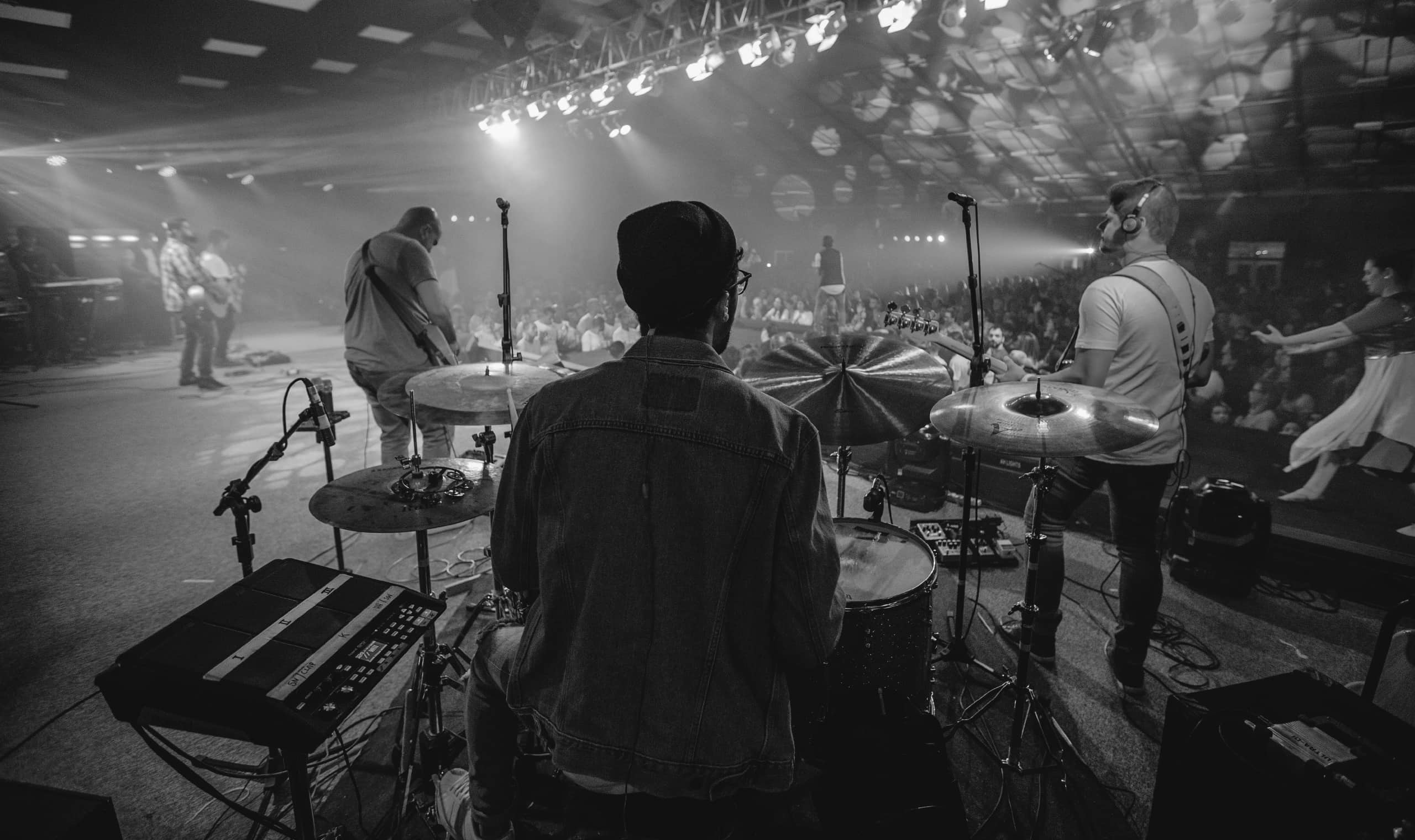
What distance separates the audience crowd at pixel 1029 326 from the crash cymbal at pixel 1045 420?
510 mm

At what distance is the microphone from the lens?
231cm

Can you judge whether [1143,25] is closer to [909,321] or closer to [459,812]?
[909,321]

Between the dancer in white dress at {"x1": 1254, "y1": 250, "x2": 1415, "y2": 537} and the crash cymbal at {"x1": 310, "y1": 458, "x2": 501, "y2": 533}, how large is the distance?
524 centimetres

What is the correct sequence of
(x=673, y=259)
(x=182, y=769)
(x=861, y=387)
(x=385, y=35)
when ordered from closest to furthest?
(x=673, y=259) → (x=182, y=769) → (x=861, y=387) → (x=385, y=35)

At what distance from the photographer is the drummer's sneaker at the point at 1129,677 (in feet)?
8.38

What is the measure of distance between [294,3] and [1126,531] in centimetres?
889

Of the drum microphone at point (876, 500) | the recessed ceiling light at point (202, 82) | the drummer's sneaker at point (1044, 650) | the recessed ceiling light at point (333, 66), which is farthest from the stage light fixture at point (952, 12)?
the recessed ceiling light at point (202, 82)

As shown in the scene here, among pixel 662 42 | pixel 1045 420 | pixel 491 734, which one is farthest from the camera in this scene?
pixel 662 42

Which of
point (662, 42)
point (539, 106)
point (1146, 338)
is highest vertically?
point (662, 42)

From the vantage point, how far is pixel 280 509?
175 inches

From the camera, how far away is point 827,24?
5.98m

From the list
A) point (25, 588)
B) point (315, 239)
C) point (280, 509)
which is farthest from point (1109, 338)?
point (315, 239)

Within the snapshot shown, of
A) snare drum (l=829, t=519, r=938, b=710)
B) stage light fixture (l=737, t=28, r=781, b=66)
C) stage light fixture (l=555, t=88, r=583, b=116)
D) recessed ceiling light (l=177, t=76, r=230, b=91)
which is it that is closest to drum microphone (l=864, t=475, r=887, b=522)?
snare drum (l=829, t=519, r=938, b=710)

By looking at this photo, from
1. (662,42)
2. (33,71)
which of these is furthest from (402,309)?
(33,71)
